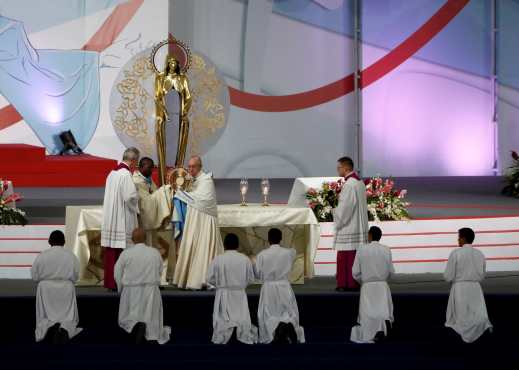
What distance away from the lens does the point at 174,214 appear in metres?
13.1

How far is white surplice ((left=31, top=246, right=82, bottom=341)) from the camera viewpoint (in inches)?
467

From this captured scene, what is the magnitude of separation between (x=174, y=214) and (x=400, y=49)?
451 inches

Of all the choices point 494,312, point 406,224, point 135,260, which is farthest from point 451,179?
point 135,260

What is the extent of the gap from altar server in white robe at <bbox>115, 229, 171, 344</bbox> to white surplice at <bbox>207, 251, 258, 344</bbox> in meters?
0.53

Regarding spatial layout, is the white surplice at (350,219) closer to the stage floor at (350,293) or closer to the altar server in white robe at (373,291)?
the stage floor at (350,293)

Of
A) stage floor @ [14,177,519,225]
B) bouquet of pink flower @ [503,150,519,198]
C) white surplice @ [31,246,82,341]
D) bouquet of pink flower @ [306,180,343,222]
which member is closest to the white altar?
bouquet of pink flower @ [306,180,343,222]

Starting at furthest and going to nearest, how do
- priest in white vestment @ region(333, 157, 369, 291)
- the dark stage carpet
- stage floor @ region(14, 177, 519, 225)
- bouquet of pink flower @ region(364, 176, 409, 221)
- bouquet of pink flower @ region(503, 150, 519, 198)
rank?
1. bouquet of pink flower @ region(503, 150, 519, 198)
2. stage floor @ region(14, 177, 519, 225)
3. bouquet of pink flower @ region(364, 176, 409, 221)
4. priest in white vestment @ region(333, 157, 369, 291)
5. the dark stage carpet

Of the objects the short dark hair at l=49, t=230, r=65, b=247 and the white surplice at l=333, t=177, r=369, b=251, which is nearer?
the short dark hair at l=49, t=230, r=65, b=247

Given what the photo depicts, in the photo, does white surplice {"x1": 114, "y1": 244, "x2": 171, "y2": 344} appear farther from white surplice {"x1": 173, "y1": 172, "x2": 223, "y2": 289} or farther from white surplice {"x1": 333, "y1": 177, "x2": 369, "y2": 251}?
white surplice {"x1": 333, "y1": 177, "x2": 369, "y2": 251}

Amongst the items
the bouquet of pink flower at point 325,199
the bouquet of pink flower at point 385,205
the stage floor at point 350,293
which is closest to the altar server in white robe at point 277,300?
the stage floor at point 350,293

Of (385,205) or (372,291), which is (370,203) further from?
Answer: (372,291)

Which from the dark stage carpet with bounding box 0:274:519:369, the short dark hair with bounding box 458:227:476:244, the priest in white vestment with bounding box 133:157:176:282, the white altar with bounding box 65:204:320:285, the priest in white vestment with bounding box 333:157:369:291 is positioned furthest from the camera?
the white altar with bounding box 65:204:320:285

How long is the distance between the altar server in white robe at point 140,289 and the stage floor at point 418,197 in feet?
10.4

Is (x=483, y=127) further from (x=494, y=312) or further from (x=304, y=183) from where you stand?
(x=494, y=312)
